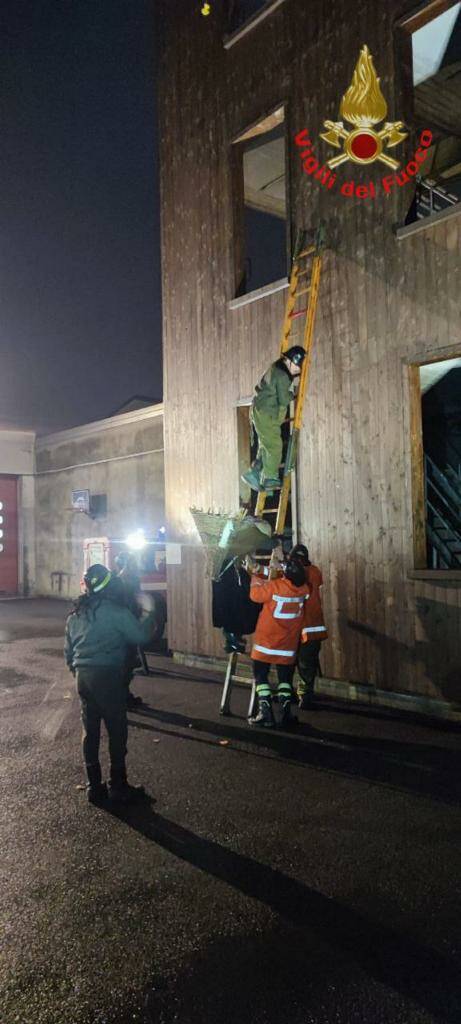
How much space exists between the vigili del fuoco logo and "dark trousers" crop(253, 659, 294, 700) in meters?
5.61

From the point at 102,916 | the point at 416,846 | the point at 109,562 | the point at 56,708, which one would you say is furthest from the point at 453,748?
the point at 109,562

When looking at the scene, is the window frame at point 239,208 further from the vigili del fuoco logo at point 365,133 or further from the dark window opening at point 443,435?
the dark window opening at point 443,435

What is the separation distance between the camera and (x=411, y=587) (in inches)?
317

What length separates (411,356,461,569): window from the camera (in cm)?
806

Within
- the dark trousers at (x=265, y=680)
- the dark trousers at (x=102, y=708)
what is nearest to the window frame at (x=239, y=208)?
the dark trousers at (x=265, y=680)

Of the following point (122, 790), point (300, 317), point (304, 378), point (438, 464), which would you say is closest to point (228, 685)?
point (122, 790)

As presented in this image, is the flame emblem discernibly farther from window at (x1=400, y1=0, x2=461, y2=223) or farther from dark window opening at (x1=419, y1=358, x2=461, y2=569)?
dark window opening at (x1=419, y1=358, x2=461, y2=569)

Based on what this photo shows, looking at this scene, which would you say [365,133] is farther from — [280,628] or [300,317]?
[280,628]

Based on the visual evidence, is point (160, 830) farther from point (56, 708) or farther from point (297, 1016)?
point (56, 708)

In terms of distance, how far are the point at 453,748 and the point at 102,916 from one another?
A: 4.00 meters

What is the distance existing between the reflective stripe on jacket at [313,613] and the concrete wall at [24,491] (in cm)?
1840

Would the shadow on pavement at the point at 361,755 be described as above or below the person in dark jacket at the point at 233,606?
below

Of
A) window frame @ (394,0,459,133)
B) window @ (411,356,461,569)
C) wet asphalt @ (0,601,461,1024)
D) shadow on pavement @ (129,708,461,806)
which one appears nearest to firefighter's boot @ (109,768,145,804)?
wet asphalt @ (0,601,461,1024)

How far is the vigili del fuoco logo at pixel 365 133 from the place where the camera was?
8383 mm
